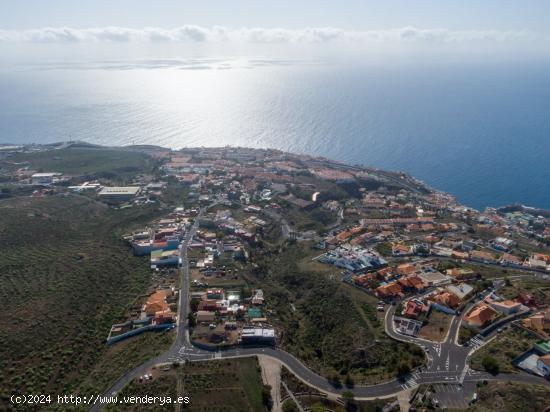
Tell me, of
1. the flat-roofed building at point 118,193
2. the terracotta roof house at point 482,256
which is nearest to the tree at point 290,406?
the terracotta roof house at point 482,256

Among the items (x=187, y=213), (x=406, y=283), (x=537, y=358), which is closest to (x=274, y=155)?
(x=187, y=213)

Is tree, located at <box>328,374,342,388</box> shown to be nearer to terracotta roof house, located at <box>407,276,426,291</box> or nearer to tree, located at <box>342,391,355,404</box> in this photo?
tree, located at <box>342,391,355,404</box>

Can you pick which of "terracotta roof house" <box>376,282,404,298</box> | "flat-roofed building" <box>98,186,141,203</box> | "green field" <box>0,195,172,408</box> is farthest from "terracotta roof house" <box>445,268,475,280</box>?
"flat-roofed building" <box>98,186,141,203</box>

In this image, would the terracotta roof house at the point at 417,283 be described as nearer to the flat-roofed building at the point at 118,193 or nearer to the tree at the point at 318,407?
the tree at the point at 318,407

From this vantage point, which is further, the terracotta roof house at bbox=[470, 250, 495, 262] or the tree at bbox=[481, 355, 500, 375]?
the terracotta roof house at bbox=[470, 250, 495, 262]

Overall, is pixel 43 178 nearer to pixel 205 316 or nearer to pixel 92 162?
pixel 92 162
